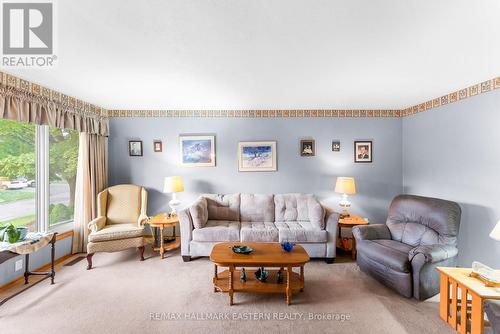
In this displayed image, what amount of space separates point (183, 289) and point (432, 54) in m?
3.73

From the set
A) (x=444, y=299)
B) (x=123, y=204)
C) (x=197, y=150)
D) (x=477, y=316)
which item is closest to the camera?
(x=477, y=316)

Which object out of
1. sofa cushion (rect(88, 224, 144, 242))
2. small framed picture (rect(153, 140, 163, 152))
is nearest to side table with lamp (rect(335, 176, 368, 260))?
sofa cushion (rect(88, 224, 144, 242))

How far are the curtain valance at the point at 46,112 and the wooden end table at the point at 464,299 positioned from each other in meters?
5.01

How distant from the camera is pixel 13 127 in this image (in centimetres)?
295

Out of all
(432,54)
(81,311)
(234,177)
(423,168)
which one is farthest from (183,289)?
(423,168)

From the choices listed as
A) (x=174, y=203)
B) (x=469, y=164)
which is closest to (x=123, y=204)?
(x=174, y=203)

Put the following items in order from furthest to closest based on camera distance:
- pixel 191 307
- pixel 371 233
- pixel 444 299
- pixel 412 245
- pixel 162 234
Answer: pixel 162 234 < pixel 371 233 < pixel 412 245 < pixel 191 307 < pixel 444 299

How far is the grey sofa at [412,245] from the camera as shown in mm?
2434

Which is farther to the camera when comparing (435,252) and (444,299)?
(435,252)

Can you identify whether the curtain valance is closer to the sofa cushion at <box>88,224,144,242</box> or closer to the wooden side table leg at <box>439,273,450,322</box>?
the sofa cushion at <box>88,224,144,242</box>

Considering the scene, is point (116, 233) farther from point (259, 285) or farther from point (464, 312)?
point (464, 312)

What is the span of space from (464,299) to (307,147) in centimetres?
301

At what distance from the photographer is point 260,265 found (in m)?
2.39

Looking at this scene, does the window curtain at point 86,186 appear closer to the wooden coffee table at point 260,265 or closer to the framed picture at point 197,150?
the framed picture at point 197,150
